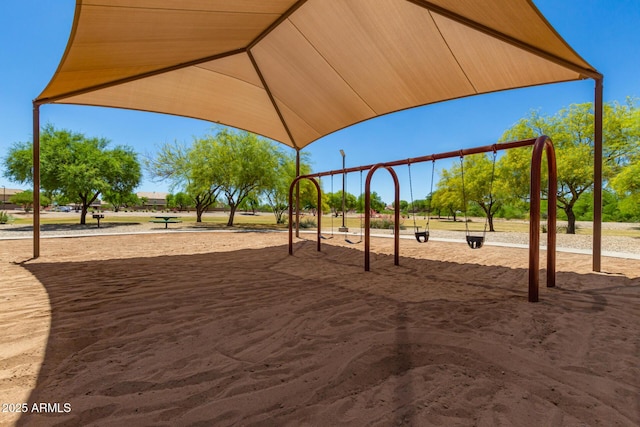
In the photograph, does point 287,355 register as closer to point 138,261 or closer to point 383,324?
point 383,324

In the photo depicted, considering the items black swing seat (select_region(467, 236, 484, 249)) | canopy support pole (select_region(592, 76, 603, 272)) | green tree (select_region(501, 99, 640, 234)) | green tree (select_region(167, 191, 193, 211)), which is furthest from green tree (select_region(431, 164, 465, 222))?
green tree (select_region(167, 191, 193, 211))

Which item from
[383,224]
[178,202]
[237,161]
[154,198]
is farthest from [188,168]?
[154,198]

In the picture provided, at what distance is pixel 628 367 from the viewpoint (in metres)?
2.23

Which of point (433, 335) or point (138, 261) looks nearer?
point (433, 335)

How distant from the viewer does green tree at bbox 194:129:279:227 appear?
19734mm

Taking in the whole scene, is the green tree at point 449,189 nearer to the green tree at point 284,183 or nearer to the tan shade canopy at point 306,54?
the green tree at point 284,183

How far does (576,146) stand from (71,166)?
30.4 m

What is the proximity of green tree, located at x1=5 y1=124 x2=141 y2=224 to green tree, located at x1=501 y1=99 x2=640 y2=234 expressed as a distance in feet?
88.8

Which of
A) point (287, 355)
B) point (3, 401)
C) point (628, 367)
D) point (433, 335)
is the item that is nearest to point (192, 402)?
point (287, 355)

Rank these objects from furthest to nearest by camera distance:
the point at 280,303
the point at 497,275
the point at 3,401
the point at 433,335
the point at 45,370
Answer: the point at 497,275 < the point at 280,303 < the point at 433,335 < the point at 45,370 < the point at 3,401

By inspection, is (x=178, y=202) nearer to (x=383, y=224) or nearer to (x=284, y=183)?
(x=284, y=183)

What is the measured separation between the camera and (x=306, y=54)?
668cm

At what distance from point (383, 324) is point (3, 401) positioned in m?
2.90

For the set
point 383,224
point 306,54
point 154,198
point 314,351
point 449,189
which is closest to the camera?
point 314,351
